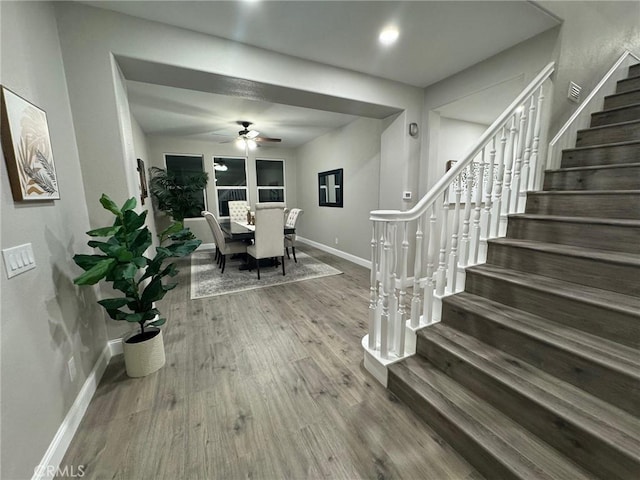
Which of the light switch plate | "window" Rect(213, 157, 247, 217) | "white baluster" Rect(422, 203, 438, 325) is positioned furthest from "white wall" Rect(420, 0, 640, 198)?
"window" Rect(213, 157, 247, 217)

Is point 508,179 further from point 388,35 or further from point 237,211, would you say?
point 237,211

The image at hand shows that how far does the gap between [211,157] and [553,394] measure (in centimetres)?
674

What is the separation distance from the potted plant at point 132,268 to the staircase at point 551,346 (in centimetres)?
175

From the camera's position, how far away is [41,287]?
1264 mm

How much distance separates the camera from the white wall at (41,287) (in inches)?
40.3

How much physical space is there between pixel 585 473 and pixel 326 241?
4970mm

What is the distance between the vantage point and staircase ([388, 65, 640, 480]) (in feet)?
3.46

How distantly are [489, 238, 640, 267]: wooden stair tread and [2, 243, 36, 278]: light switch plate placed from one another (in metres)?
2.77

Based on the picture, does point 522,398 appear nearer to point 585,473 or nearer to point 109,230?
point 585,473

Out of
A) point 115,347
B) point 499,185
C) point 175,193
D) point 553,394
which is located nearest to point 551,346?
point 553,394

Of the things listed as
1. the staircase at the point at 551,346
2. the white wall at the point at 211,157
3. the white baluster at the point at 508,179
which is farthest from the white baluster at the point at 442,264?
the white wall at the point at 211,157

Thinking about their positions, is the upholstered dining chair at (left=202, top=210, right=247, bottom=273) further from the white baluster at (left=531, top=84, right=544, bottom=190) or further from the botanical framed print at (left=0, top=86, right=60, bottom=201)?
the white baluster at (left=531, top=84, right=544, bottom=190)

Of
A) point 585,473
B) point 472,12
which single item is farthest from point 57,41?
point 585,473

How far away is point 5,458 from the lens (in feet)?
3.03
